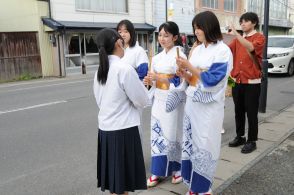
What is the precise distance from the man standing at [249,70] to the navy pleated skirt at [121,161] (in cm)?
214

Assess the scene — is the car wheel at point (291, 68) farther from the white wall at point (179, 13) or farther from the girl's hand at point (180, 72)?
the girl's hand at point (180, 72)

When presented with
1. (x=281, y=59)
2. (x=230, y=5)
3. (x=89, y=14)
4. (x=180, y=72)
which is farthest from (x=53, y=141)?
(x=230, y=5)

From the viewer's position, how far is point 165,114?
3.59 meters

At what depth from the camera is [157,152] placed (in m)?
3.69

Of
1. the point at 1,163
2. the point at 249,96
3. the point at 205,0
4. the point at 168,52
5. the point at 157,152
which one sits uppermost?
the point at 205,0

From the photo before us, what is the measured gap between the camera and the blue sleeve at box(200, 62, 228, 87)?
3.05 m

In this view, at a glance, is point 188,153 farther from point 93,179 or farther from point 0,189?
point 0,189

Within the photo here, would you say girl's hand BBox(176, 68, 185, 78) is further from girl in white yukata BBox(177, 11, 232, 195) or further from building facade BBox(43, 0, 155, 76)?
building facade BBox(43, 0, 155, 76)

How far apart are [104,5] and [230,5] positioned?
1729cm

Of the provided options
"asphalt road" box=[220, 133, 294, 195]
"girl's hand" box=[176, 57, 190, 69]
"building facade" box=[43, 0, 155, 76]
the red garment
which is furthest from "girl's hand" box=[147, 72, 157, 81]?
"building facade" box=[43, 0, 155, 76]

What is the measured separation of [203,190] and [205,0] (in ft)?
90.0

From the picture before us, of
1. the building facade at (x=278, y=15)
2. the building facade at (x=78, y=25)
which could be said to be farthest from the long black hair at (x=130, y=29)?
the building facade at (x=278, y=15)

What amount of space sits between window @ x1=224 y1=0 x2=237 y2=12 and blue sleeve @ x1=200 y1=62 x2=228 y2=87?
30.9 metres

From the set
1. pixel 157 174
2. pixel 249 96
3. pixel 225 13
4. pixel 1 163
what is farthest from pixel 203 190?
pixel 225 13
